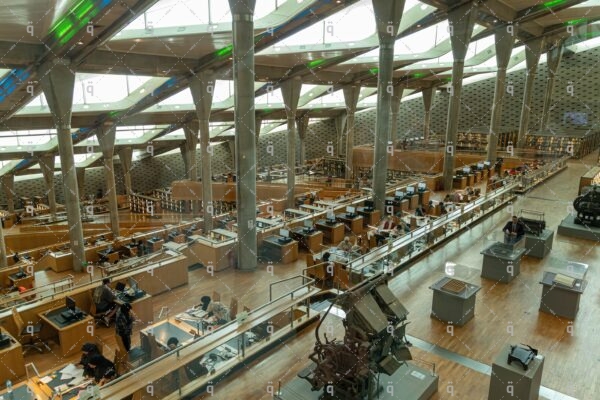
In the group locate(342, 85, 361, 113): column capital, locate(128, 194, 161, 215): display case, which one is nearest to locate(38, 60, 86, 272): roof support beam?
locate(128, 194, 161, 215): display case

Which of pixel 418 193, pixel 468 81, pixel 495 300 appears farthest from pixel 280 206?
pixel 468 81

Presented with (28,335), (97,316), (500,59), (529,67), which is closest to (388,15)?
(500,59)

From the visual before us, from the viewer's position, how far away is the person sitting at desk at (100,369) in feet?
17.6

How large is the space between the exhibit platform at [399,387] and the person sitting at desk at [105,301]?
14.0 ft

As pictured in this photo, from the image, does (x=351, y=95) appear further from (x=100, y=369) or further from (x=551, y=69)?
(x=100, y=369)

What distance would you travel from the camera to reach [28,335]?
23.8 ft

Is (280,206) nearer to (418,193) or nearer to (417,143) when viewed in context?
(418,193)

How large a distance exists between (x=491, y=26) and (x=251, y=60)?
49.4ft

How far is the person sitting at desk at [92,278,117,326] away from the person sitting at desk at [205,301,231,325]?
195 centimetres

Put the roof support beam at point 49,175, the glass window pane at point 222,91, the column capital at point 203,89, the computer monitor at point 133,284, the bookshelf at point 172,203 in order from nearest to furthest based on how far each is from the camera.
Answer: the computer monitor at point 133,284 < the column capital at point 203,89 < the glass window pane at point 222,91 < the roof support beam at point 49,175 < the bookshelf at point 172,203

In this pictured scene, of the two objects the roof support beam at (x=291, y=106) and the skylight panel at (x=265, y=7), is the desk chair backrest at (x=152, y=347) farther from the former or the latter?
the roof support beam at (x=291, y=106)

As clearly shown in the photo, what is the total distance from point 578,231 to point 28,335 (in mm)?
12269

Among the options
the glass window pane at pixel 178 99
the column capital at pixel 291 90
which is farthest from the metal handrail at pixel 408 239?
the glass window pane at pixel 178 99

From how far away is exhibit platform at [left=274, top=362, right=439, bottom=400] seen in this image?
4.70m
